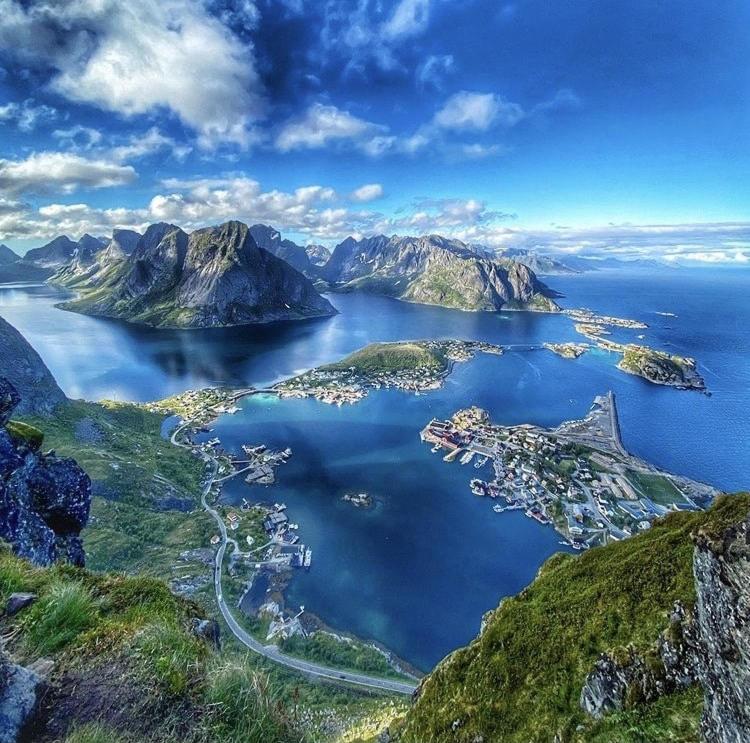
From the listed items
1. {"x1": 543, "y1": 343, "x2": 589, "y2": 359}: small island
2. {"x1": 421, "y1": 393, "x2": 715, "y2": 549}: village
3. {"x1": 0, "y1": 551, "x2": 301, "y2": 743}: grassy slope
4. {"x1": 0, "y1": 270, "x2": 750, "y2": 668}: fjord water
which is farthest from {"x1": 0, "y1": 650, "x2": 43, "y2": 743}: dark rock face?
{"x1": 543, "y1": 343, "x2": 589, "y2": 359}: small island

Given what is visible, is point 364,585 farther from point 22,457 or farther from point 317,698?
point 22,457

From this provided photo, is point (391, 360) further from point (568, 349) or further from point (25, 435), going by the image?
point (25, 435)

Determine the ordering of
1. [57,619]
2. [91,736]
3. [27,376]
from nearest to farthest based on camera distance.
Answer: [91,736], [57,619], [27,376]

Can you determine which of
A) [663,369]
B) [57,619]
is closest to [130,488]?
[57,619]

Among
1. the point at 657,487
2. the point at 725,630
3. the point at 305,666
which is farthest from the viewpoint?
the point at 657,487

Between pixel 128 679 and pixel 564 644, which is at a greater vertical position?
pixel 128 679

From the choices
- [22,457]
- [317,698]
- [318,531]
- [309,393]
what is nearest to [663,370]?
[309,393]

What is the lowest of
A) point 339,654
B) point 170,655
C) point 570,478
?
point 570,478

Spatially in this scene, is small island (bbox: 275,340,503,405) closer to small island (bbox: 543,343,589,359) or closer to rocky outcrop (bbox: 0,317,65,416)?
small island (bbox: 543,343,589,359)
